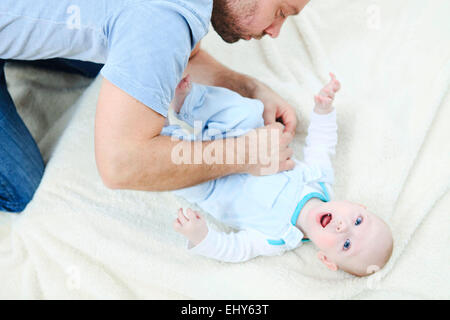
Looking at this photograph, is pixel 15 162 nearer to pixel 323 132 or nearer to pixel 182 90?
pixel 182 90

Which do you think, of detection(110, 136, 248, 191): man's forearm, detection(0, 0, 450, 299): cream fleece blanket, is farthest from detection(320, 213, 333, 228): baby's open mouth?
detection(110, 136, 248, 191): man's forearm

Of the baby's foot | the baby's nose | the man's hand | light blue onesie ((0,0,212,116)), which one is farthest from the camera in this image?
the man's hand

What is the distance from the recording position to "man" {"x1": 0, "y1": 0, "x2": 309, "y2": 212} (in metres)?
0.90

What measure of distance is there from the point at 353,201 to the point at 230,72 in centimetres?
56

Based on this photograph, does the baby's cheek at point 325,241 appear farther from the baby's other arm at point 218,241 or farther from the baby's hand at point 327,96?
the baby's hand at point 327,96

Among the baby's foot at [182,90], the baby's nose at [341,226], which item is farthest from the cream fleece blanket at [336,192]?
the baby's foot at [182,90]

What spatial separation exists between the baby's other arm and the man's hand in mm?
351

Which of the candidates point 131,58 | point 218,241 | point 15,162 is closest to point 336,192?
point 218,241

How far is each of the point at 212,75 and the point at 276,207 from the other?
0.50 metres

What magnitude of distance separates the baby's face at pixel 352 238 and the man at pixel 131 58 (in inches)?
7.8

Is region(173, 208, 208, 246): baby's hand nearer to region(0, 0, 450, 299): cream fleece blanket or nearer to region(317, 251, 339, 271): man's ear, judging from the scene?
region(0, 0, 450, 299): cream fleece blanket

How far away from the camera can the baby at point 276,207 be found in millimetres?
1057

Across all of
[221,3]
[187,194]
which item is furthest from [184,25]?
[187,194]

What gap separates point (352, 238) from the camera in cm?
106
